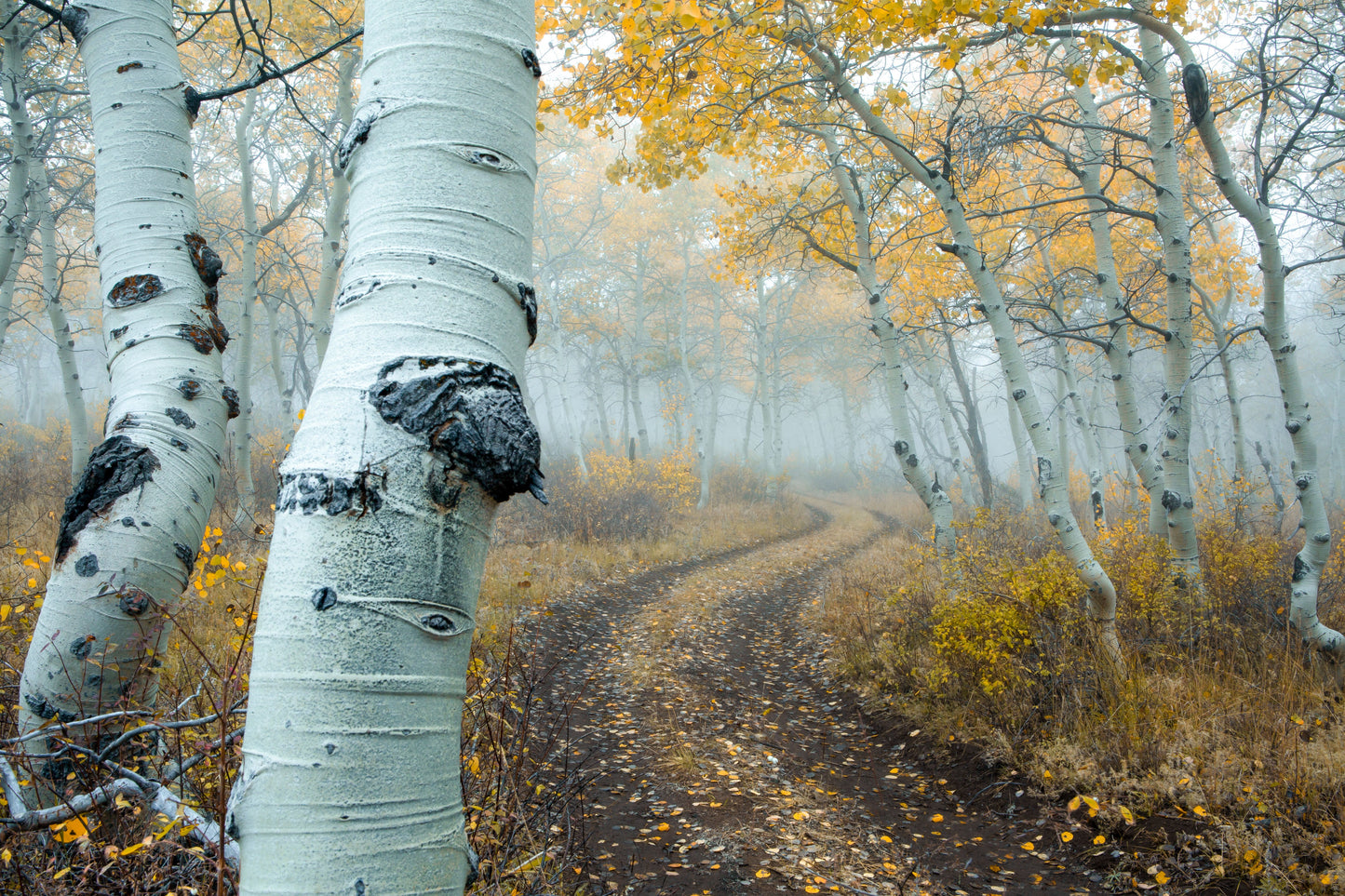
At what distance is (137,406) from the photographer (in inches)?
77.2

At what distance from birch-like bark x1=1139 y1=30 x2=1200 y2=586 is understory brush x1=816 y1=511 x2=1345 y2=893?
1.06 ft

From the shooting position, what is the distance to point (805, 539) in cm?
1421

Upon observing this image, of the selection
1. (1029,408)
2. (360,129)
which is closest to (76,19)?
(360,129)

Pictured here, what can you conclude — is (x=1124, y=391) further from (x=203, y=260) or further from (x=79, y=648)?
(x=79, y=648)

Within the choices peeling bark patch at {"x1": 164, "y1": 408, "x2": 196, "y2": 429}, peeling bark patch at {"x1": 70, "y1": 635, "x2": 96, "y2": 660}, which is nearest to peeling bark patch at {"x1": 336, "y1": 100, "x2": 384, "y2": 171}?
peeling bark patch at {"x1": 164, "y1": 408, "x2": 196, "y2": 429}

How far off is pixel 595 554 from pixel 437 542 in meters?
9.31

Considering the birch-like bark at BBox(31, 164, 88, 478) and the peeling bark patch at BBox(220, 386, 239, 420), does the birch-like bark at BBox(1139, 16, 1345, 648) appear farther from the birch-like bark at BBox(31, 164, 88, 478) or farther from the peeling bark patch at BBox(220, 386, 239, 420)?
the birch-like bark at BBox(31, 164, 88, 478)

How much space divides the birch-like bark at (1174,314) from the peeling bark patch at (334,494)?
6.22 metres

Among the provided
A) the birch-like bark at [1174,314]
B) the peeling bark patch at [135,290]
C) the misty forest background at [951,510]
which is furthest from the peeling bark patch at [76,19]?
the birch-like bark at [1174,314]

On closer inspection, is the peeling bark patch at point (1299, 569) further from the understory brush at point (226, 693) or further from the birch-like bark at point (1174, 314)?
the understory brush at point (226, 693)

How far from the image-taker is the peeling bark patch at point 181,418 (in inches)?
A: 77.6

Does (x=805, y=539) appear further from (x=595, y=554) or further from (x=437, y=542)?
(x=437, y=542)

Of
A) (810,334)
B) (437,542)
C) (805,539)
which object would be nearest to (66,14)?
(437,542)

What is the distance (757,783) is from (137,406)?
3782 mm
